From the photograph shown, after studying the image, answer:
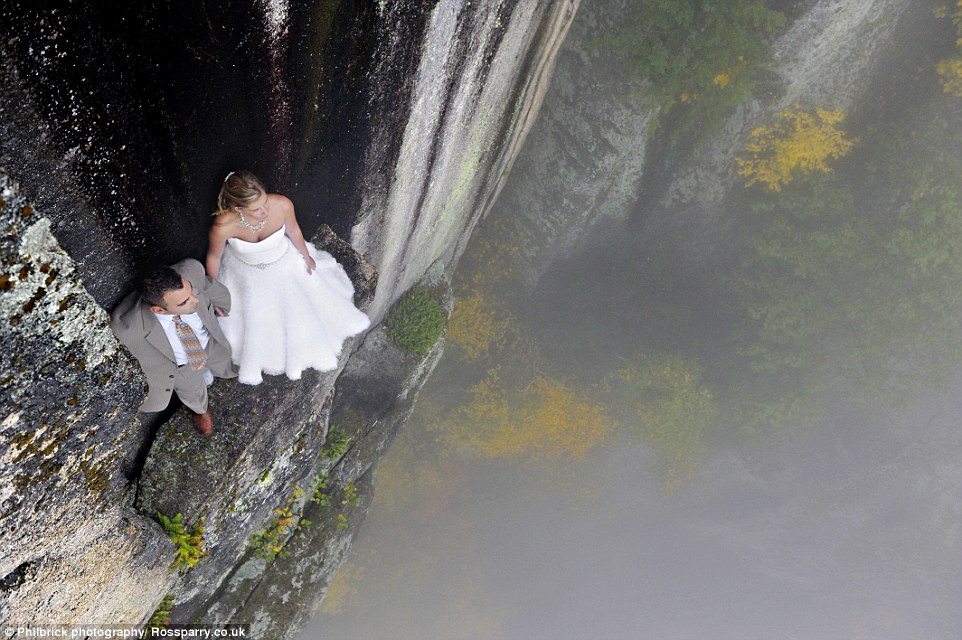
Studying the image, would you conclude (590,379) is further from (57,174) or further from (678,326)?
(57,174)

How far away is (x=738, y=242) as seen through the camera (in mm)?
17578

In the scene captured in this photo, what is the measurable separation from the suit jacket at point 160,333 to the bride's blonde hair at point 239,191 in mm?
609

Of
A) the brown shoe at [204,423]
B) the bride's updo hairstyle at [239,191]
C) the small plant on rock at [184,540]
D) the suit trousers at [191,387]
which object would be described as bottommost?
the small plant on rock at [184,540]

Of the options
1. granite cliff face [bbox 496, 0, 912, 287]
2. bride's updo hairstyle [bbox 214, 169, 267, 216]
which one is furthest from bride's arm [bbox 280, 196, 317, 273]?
granite cliff face [bbox 496, 0, 912, 287]

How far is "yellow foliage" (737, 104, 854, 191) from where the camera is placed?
579 inches

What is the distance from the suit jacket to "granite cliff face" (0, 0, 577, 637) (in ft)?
0.70

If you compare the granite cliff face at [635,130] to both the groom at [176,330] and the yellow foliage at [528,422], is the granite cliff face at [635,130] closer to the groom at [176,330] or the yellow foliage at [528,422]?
Result: the yellow foliage at [528,422]

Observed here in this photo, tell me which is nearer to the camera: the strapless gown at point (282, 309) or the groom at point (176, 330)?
→ the groom at point (176, 330)

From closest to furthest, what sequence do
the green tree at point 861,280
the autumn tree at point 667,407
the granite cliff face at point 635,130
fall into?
the granite cliff face at point 635,130, the green tree at point 861,280, the autumn tree at point 667,407

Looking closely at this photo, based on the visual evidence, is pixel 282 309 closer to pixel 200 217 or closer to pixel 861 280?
pixel 200 217

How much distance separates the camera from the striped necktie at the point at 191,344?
4344mm

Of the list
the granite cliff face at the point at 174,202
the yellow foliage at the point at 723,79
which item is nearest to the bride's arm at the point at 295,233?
the granite cliff face at the point at 174,202

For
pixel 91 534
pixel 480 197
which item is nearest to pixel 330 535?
pixel 91 534

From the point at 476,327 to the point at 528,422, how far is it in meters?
4.37
